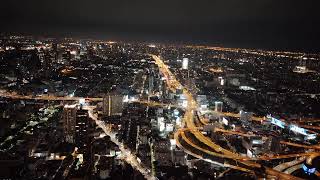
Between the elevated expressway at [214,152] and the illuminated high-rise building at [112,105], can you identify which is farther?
the illuminated high-rise building at [112,105]

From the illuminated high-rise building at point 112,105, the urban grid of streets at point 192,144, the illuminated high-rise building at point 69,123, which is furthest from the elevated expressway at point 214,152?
the illuminated high-rise building at point 69,123

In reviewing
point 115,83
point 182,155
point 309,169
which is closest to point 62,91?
point 115,83

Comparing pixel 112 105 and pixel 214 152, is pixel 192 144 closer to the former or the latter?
pixel 214 152

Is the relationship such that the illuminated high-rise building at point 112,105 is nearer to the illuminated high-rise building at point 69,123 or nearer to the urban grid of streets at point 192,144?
the urban grid of streets at point 192,144

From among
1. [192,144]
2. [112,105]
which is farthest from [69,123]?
[192,144]

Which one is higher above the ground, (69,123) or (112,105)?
(112,105)

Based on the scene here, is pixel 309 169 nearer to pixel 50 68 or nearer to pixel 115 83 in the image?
pixel 115 83

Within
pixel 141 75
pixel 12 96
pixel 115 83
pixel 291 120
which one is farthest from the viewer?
pixel 141 75

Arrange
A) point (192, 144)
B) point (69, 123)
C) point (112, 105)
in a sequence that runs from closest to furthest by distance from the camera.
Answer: point (192, 144) < point (69, 123) < point (112, 105)
